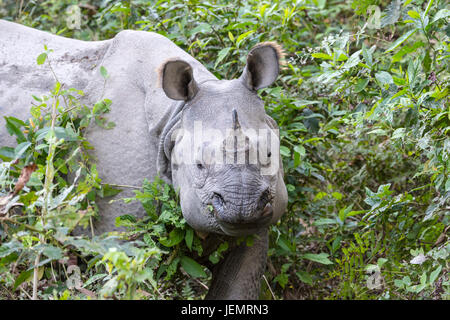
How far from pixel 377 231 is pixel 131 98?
2.42 m

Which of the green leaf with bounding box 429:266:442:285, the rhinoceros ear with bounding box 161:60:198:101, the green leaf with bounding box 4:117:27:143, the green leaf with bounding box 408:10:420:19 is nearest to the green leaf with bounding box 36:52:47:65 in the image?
the green leaf with bounding box 4:117:27:143

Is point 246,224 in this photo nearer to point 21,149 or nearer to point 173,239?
point 173,239

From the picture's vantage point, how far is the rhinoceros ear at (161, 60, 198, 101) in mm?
4520

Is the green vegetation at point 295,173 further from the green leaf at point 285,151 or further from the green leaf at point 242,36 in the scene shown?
the green leaf at point 285,151

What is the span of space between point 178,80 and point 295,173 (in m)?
1.77

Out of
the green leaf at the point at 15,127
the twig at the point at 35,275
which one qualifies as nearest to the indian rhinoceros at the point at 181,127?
the green leaf at the point at 15,127

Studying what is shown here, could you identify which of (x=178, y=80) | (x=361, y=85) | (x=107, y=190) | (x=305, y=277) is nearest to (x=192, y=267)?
(x=107, y=190)

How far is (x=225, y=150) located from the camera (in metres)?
4.04

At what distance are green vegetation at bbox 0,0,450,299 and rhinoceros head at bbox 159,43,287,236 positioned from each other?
312 mm

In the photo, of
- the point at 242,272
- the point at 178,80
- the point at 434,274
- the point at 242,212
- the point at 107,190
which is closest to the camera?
the point at 242,212

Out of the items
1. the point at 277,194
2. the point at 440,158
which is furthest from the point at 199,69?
the point at 440,158

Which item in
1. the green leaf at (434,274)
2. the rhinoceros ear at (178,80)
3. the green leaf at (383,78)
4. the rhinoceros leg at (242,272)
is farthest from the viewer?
the green leaf at (383,78)

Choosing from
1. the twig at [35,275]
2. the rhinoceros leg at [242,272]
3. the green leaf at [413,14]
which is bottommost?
the rhinoceros leg at [242,272]

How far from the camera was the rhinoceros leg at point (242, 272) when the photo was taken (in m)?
4.93
